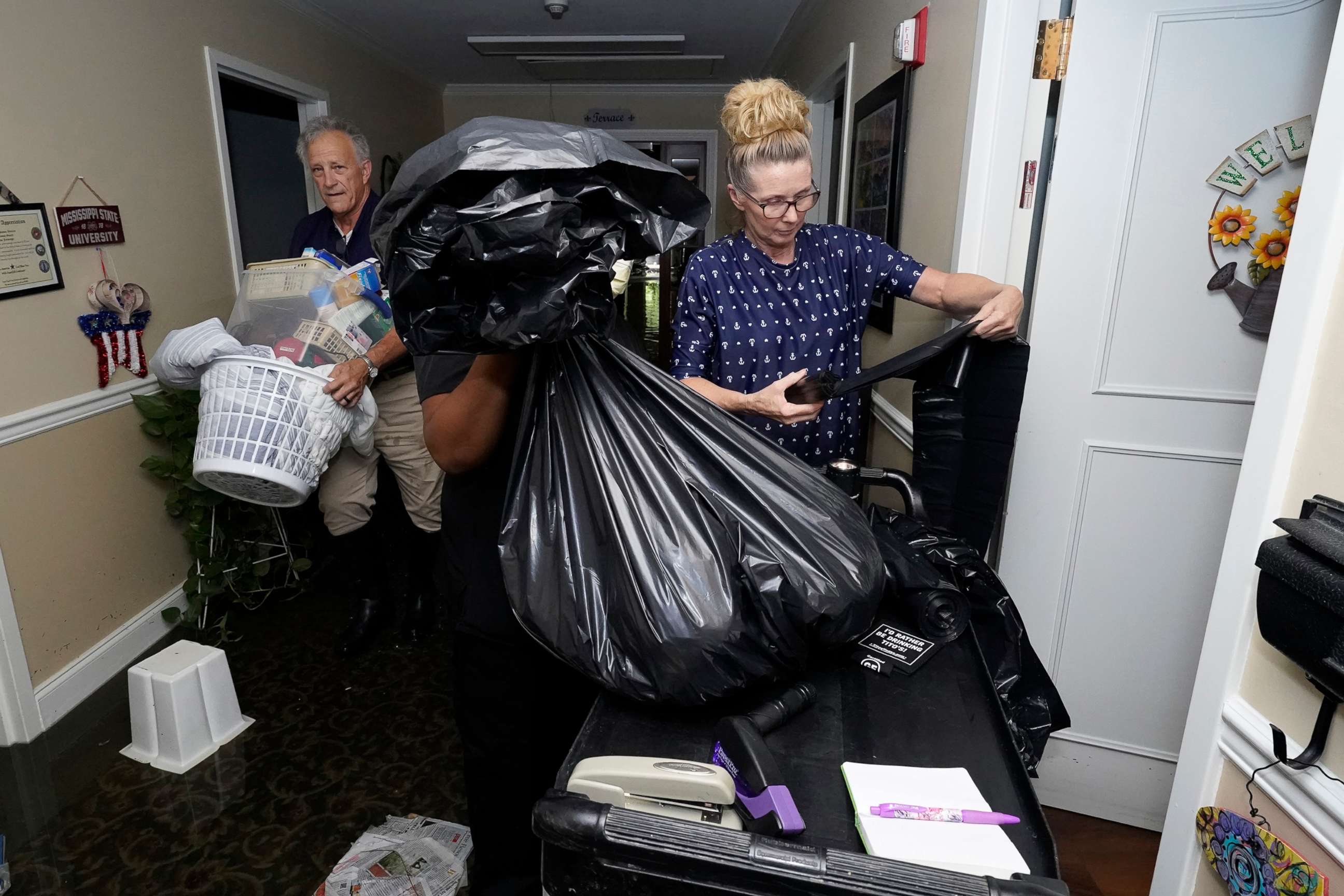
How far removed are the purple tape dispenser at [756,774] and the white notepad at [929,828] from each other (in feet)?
0.23

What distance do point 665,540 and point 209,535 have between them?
2431mm

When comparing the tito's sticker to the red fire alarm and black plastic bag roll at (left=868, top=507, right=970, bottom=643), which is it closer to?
black plastic bag roll at (left=868, top=507, right=970, bottom=643)

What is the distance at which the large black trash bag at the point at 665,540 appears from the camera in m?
0.80

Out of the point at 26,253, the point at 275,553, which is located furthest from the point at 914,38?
the point at 275,553

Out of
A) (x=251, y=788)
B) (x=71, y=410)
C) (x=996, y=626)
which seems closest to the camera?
(x=996, y=626)

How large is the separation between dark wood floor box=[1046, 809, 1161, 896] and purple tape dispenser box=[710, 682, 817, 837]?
128 cm

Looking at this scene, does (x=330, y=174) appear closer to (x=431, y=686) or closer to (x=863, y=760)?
(x=431, y=686)

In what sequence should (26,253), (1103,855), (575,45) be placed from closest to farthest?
(1103,855) → (26,253) → (575,45)

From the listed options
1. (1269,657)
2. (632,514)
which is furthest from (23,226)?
(1269,657)

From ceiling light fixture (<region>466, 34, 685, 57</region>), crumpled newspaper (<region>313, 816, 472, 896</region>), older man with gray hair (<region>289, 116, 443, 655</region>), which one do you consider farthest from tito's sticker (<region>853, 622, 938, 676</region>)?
ceiling light fixture (<region>466, 34, 685, 57</region>)

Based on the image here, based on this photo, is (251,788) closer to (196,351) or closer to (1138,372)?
(196,351)

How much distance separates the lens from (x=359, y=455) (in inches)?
98.3

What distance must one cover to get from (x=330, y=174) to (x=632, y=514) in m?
2.17

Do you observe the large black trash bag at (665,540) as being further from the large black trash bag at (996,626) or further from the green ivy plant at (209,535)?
the green ivy plant at (209,535)
